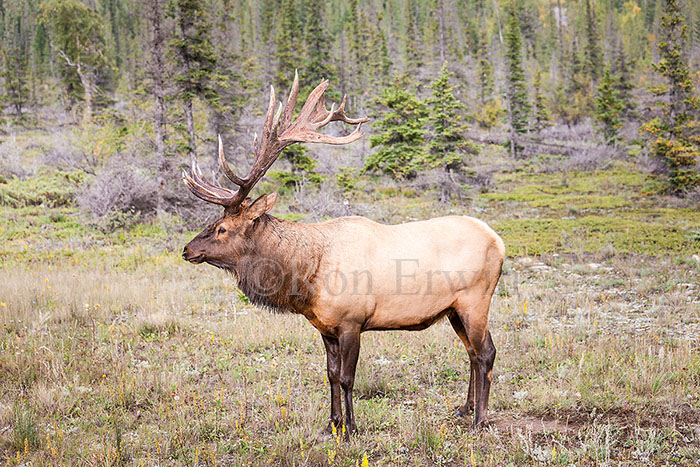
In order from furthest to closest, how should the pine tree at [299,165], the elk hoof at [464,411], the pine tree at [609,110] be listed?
the pine tree at [609,110] < the pine tree at [299,165] < the elk hoof at [464,411]

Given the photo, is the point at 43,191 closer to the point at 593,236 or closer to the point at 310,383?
the point at 310,383

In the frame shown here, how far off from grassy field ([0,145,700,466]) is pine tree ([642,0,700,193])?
975 centimetres

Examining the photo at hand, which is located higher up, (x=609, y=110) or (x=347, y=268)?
(x=609, y=110)

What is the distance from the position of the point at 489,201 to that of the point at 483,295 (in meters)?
16.4

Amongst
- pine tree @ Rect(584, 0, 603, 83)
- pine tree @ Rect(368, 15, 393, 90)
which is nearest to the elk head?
pine tree @ Rect(368, 15, 393, 90)

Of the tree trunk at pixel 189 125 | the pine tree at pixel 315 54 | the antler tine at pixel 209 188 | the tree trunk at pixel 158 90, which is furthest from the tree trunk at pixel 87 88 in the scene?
the antler tine at pixel 209 188

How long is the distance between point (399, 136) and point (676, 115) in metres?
11.4

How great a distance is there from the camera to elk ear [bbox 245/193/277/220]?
4707mm

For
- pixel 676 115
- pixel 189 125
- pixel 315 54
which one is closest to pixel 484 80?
pixel 315 54

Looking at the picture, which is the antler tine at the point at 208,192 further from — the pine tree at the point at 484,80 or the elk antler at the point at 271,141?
the pine tree at the point at 484,80

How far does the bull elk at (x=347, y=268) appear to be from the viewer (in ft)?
15.1

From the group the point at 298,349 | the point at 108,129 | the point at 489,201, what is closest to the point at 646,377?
the point at 298,349

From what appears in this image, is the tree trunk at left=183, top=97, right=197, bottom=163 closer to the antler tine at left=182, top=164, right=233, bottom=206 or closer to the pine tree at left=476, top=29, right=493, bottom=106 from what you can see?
the antler tine at left=182, top=164, right=233, bottom=206

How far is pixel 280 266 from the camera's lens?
4695 mm
